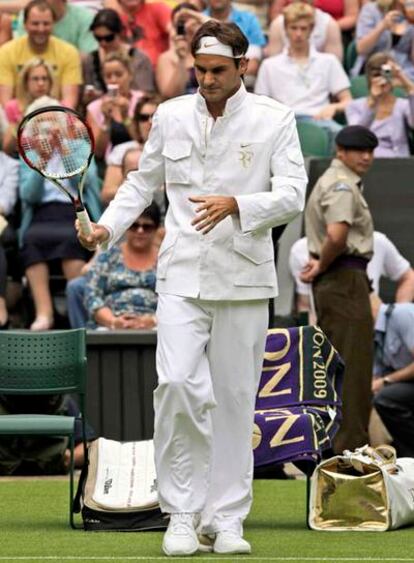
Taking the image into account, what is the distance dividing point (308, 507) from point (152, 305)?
14.0ft

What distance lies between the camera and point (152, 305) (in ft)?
39.9

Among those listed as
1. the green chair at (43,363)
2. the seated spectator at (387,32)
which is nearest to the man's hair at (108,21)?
the seated spectator at (387,32)

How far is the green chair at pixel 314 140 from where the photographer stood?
14.3 meters

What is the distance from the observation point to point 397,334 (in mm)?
11945

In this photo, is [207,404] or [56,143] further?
[56,143]

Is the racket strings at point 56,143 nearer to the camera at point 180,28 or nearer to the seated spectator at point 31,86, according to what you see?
the seated spectator at point 31,86

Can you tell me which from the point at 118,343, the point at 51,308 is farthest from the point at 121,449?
the point at 51,308

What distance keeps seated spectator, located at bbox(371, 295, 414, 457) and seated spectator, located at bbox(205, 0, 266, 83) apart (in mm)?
4070

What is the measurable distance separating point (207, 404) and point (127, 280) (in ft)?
17.2

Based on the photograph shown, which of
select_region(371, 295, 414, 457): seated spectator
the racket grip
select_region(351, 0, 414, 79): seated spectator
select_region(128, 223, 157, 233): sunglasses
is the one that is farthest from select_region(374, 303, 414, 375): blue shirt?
the racket grip

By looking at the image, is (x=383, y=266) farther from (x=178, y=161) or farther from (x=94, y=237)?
(x=94, y=237)

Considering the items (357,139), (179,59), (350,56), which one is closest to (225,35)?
(357,139)

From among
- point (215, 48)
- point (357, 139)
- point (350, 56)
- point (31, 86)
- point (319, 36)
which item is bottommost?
point (357, 139)

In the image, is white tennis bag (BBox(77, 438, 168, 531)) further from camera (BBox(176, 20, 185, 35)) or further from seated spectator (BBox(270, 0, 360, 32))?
seated spectator (BBox(270, 0, 360, 32))
